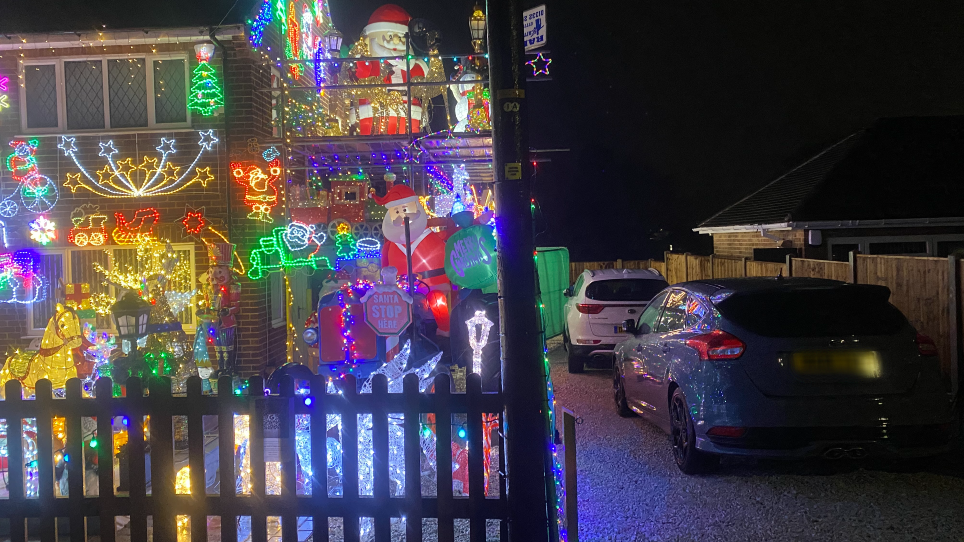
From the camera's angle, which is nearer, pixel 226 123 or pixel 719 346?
pixel 719 346

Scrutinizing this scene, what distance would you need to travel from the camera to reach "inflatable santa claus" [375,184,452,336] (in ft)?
25.9

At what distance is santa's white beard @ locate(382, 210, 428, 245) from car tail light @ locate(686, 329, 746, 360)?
141 inches

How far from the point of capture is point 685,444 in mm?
5879

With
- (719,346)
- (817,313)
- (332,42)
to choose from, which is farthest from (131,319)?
(332,42)

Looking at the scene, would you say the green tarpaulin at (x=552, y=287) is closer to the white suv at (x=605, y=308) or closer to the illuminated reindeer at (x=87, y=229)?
the white suv at (x=605, y=308)

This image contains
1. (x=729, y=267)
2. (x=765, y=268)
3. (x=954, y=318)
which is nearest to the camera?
(x=954, y=318)

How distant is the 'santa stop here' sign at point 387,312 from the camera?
263 inches

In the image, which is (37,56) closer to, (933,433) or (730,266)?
(933,433)

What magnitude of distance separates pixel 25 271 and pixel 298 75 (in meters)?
5.37

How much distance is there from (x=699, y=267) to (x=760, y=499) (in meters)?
12.4

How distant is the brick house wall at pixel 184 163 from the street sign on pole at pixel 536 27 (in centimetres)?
479

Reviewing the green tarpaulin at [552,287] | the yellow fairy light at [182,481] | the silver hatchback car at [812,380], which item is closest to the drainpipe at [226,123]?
the yellow fairy light at [182,481]

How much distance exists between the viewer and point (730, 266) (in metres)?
14.5

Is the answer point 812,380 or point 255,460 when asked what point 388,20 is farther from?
point 255,460
